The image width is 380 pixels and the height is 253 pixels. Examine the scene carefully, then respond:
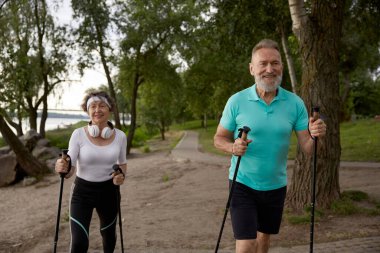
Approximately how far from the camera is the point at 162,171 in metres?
15.2

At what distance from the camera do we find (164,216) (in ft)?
27.7

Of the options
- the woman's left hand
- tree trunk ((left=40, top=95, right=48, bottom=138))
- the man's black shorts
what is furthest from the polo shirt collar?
tree trunk ((left=40, top=95, right=48, bottom=138))

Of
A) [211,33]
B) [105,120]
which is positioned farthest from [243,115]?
[211,33]

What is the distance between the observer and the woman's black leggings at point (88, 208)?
415 centimetres

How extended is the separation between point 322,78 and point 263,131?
425 centimetres

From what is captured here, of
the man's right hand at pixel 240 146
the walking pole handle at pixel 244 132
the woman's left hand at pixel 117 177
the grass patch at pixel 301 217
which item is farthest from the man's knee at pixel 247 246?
the grass patch at pixel 301 217

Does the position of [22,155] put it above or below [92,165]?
below

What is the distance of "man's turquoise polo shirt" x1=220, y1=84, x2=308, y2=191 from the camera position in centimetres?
356

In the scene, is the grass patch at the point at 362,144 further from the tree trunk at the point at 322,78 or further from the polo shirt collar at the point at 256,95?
the polo shirt collar at the point at 256,95

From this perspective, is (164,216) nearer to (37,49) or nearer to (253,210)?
(253,210)

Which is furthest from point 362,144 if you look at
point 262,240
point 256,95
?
point 256,95

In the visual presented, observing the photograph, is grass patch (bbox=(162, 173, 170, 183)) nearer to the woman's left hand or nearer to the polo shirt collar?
the woman's left hand

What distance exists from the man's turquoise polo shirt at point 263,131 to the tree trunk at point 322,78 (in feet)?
12.8

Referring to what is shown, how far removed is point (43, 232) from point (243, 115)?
572cm
